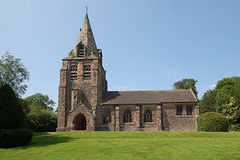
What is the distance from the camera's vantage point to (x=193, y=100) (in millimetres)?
37156

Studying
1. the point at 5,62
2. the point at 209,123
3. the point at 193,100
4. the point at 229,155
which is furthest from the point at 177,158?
the point at 5,62

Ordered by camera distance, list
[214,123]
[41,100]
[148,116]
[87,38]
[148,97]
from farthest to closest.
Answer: [41,100] < [87,38] < [148,97] < [148,116] < [214,123]

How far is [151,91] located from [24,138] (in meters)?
27.8

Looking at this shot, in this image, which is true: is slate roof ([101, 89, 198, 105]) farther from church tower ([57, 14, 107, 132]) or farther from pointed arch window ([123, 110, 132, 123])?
church tower ([57, 14, 107, 132])

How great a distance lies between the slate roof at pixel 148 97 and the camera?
123ft

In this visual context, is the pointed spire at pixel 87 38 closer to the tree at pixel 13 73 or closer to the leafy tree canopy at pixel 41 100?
the tree at pixel 13 73

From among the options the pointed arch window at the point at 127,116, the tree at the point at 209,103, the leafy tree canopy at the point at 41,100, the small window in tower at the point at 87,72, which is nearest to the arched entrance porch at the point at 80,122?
the small window in tower at the point at 87,72

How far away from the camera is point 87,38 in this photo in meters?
40.9

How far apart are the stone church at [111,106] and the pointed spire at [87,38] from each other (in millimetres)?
1971

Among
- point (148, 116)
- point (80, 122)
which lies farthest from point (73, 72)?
point (148, 116)

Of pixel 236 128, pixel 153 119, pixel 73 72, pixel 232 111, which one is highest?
pixel 73 72

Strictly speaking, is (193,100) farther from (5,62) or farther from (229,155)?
(5,62)

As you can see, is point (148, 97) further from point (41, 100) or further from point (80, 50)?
point (41, 100)

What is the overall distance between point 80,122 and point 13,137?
19882 millimetres
